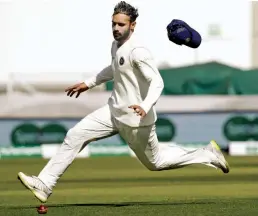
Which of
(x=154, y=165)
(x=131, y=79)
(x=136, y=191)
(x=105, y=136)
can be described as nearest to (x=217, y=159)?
(x=154, y=165)

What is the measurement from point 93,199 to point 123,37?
2309mm

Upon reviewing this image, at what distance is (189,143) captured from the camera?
21.8m

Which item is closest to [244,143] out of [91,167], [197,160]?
[91,167]

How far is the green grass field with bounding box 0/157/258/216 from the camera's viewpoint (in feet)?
31.0

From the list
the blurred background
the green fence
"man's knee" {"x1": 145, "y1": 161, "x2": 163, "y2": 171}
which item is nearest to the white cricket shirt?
"man's knee" {"x1": 145, "y1": 161, "x2": 163, "y2": 171}

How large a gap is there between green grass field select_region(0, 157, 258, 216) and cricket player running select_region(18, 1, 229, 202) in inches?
13.6

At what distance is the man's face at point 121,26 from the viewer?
9312 millimetres

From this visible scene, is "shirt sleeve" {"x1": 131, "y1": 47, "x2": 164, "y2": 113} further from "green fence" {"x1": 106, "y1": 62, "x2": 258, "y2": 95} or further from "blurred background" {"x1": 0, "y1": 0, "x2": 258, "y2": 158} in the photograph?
"green fence" {"x1": 106, "y1": 62, "x2": 258, "y2": 95}

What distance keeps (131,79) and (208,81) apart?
13822 mm

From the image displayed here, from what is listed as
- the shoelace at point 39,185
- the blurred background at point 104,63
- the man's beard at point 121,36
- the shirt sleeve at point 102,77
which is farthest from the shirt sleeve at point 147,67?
the blurred background at point 104,63

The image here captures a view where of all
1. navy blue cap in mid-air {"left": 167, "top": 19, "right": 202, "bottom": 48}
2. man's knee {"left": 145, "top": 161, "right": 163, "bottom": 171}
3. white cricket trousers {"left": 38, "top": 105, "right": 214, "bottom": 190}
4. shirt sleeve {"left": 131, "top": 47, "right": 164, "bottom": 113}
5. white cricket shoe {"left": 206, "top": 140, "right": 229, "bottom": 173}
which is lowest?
white cricket shoe {"left": 206, "top": 140, "right": 229, "bottom": 173}

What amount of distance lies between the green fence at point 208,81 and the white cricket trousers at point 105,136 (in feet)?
42.6

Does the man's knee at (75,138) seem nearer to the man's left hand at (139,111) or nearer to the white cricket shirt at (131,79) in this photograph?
the white cricket shirt at (131,79)

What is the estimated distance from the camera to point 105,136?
31.5 feet
